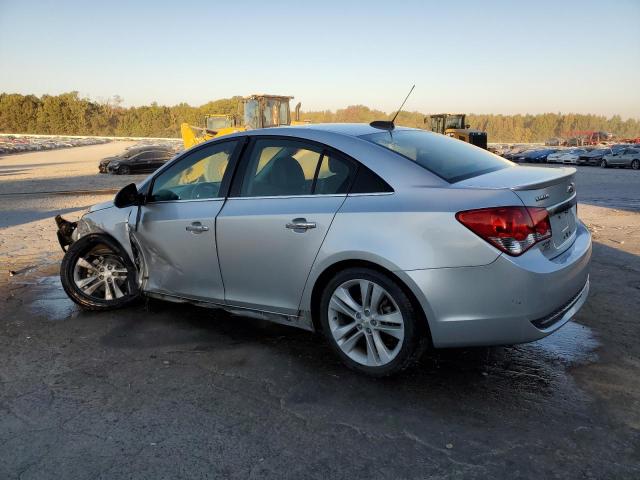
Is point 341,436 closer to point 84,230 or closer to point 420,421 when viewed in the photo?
point 420,421

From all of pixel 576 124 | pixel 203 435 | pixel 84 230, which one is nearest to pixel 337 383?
pixel 203 435

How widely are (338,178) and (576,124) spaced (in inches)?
6104

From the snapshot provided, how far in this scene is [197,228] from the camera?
13.4 feet

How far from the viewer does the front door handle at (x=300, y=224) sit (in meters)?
3.49

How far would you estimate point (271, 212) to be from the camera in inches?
146

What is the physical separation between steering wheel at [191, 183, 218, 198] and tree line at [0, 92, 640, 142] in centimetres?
9944

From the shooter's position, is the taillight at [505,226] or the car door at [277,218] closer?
the taillight at [505,226]

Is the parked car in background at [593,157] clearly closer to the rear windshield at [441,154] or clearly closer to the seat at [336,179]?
the rear windshield at [441,154]

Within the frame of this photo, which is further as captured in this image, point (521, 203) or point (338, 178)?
point (338, 178)

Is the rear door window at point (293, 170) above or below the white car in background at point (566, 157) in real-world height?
above

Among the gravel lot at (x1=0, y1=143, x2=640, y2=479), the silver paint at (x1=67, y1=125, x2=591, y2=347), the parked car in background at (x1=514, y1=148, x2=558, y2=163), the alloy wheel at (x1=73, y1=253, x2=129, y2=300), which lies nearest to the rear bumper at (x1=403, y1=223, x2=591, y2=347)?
the silver paint at (x1=67, y1=125, x2=591, y2=347)

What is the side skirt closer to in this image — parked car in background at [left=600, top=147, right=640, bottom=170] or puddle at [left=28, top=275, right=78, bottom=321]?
puddle at [left=28, top=275, right=78, bottom=321]

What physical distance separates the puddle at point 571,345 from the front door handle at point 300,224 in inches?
73.7

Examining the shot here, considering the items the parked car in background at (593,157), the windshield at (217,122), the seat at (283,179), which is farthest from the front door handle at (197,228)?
the parked car in background at (593,157)
